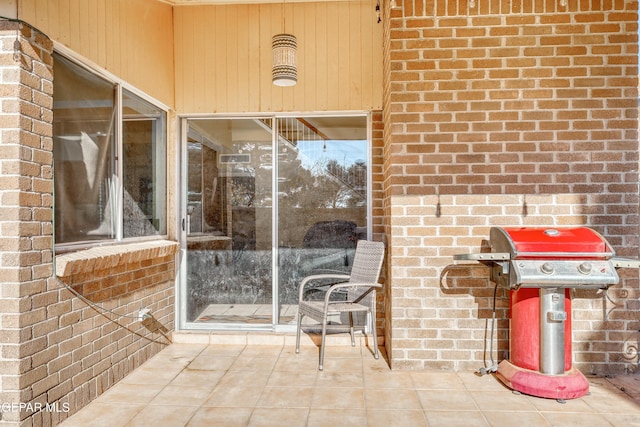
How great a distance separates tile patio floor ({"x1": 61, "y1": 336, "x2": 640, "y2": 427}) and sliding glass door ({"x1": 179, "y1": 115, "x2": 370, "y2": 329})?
825 mm

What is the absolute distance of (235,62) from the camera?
165 inches

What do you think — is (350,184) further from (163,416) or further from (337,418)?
(163,416)

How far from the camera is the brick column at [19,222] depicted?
2246 mm

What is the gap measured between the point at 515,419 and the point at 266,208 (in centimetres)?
267

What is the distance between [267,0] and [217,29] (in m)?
0.54

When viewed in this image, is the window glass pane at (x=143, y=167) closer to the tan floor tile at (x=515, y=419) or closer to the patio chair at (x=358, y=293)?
the patio chair at (x=358, y=293)

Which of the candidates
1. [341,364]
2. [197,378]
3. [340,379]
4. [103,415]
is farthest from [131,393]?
[341,364]

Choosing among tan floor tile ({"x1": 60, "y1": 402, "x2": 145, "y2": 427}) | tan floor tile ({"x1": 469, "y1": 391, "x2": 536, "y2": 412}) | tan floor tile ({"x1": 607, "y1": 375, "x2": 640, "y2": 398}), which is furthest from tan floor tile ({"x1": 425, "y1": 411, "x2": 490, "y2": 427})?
tan floor tile ({"x1": 60, "y1": 402, "x2": 145, "y2": 427})

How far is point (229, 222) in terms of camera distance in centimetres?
431

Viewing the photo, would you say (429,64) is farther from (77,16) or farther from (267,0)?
(77,16)

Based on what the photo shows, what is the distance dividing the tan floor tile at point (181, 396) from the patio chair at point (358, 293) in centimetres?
90

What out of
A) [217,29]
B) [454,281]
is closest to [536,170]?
[454,281]

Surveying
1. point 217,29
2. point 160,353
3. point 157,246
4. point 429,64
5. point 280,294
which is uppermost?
point 217,29

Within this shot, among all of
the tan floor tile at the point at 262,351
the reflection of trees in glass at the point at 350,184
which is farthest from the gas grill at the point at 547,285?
the tan floor tile at the point at 262,351
